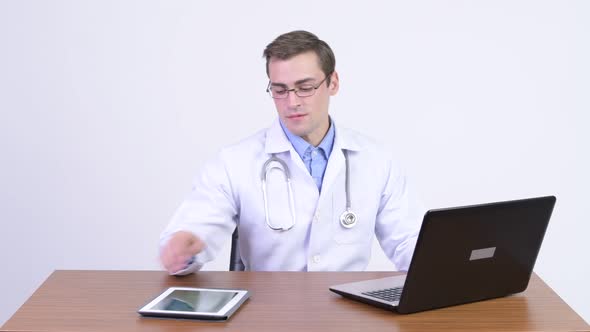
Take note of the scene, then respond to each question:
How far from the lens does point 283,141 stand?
3.19 metres

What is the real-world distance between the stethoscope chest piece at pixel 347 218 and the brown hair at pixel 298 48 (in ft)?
1.63

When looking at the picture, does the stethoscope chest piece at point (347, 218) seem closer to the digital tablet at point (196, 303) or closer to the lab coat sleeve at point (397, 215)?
the lab coat sleeve at point (397, 215)

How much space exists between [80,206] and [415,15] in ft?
6.95

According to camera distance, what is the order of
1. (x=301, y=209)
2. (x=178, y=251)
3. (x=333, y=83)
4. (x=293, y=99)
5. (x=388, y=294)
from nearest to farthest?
(x=388, y=294) < (x=178, y=251) < (x=293, y=99) < (x=301, y=209) < (x=333, y=83)

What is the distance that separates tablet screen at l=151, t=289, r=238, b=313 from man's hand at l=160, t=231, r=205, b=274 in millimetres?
169

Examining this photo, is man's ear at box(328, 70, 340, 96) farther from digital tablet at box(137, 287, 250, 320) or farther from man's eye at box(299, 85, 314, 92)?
digital tablet at box(137, 287, 250, 320)

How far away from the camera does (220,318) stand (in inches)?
86.1

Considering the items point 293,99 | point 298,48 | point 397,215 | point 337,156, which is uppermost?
point 298,48

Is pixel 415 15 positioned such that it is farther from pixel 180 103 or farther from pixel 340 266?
pixel 340 266

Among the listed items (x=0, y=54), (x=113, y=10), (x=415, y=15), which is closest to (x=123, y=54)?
(x=113, y=10)

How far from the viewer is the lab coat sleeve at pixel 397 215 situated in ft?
10.5

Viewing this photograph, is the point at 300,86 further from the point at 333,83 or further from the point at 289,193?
the point at 289,193

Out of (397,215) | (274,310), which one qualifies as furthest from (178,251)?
(397,215)

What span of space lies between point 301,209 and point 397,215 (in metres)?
→ 0.38
